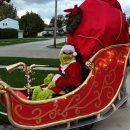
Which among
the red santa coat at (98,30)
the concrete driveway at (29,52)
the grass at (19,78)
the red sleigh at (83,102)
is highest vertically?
the red santa coat at (98,30)

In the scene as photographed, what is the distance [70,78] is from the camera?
6.09 m

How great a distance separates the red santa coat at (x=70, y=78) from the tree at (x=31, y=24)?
68.2m

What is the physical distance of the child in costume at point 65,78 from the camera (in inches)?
233

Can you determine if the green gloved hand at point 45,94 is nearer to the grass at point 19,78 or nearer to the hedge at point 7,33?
the grass at point 19,78

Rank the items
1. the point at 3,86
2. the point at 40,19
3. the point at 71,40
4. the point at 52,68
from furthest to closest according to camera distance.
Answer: the point at 40,19
the point at 52,68
the point at 71,40
the point at 3,86

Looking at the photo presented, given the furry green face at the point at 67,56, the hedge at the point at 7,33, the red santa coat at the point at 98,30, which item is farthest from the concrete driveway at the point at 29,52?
the hedge at the point at 7,33

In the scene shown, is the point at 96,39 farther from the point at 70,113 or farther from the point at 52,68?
the point at 52,68

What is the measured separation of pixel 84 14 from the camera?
646cm

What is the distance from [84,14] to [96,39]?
0.49 metres

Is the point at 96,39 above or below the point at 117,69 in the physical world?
above

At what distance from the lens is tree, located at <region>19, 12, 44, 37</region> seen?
7450 centimetres

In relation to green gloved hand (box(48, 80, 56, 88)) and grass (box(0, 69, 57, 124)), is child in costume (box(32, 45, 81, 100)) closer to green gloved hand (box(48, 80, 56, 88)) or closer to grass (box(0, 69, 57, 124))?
green gloved hand (box(48, 80, 56, 88))

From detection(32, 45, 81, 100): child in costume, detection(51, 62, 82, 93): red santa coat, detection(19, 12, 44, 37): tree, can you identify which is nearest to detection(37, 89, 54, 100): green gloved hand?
detection(32, 45, 81, 100): child in costume

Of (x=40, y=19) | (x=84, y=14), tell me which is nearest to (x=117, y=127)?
(x=84, y=14)
